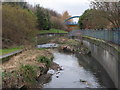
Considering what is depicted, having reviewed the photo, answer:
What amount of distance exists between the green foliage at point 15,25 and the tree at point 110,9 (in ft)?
43.1

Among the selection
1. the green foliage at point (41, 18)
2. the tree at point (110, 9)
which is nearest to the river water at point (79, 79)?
the tree at point (110, 9)

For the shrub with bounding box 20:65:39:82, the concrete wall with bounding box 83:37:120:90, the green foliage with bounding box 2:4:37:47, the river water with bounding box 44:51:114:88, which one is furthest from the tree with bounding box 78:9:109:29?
the shrub with bounding box 20:65:39:82

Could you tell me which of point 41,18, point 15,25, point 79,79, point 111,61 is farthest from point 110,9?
point 41,18

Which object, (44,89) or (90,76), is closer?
(44,89)

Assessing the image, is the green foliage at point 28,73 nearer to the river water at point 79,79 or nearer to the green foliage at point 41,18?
the river water at point 79,79

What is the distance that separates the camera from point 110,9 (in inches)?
739

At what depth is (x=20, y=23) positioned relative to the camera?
30.7m

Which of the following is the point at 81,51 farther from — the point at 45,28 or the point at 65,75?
the point at 45,28

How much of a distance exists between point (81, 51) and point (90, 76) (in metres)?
16.3

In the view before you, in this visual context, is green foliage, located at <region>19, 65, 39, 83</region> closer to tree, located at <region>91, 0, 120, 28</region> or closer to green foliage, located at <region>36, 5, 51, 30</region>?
tree, located at <region>91, 0, 120, 28</region>

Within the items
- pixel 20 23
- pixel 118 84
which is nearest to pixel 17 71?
pixel 118 84

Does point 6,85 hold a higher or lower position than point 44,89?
higher

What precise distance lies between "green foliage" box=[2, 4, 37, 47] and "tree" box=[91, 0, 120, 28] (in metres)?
13.1

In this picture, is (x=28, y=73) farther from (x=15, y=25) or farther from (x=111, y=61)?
(x=15, y=25)
